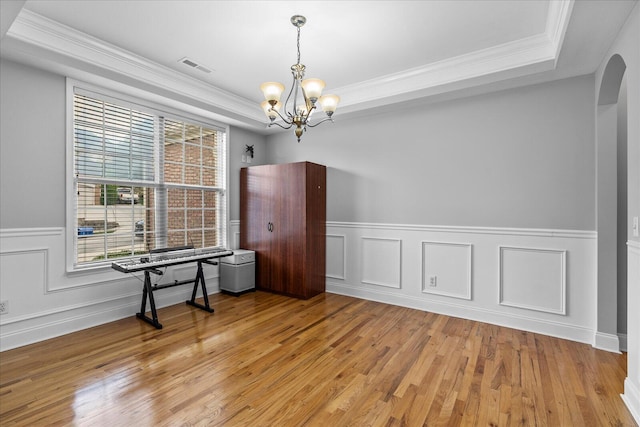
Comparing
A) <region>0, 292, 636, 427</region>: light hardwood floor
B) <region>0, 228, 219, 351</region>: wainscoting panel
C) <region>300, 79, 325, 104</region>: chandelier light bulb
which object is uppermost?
<region>300, 79, 325, 104</region>: chandelier light bulb

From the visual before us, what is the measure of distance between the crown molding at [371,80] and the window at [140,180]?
0.46 metres

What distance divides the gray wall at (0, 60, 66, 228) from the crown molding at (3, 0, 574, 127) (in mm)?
307

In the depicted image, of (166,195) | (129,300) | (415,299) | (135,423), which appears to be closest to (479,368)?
(415,299)

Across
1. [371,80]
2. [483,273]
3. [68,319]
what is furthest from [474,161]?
[68,319]

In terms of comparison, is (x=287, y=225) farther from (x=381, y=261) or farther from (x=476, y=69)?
(x=476, y=69)

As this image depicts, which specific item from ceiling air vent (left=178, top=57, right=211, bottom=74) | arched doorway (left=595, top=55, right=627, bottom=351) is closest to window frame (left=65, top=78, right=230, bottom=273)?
ceiling air vent (left=178, top=57, right=211, bottom=74)

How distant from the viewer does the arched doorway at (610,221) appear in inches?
108

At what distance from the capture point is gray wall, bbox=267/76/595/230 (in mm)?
3041

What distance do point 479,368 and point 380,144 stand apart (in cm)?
279

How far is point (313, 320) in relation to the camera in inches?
136

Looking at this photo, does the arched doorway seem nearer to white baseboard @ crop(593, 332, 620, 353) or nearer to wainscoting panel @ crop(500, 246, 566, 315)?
white baseboard @ crop(593, 332, 620, 353)

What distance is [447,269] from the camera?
12.1 ft

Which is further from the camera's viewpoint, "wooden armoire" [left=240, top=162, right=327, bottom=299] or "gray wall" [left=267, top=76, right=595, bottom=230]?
"wooden armoire" [left=240, top=162, right=327, bottom=299]

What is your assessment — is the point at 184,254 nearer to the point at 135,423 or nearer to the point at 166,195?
the point at 166,195
